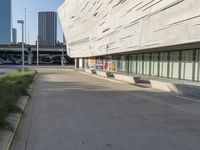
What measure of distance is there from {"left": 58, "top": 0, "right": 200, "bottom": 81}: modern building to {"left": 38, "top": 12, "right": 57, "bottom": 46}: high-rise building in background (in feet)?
279

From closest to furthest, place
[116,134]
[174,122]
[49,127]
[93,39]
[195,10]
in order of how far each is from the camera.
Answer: [116,134], [49,127], [174,122], [195,10], [93,39]

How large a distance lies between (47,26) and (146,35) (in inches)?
5036

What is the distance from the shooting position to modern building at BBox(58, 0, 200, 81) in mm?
23781

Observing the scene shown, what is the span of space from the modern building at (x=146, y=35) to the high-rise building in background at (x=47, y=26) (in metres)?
85.1

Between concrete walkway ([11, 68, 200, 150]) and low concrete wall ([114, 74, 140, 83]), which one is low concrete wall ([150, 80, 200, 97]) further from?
low concrete wall ([114, 74, 140, 83])

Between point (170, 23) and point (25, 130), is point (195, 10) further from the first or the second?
point (25, 130)

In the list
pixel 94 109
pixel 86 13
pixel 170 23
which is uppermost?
pixel 86 13

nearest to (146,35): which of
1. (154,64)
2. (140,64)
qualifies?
(154,64)

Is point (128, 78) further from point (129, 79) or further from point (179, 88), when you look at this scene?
point (179, 88)

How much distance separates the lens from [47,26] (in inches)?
6097

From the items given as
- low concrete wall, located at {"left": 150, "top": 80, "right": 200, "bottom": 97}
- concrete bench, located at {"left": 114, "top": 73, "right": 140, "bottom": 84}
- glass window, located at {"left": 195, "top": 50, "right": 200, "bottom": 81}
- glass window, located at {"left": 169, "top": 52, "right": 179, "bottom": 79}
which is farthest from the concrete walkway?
glass window, located at {"left": 169, "top": 52, "right": 179, "bottom": 79}

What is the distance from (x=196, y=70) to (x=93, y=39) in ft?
105

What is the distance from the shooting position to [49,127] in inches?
418

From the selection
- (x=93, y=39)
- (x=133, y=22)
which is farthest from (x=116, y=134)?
(x=93, y=39)
